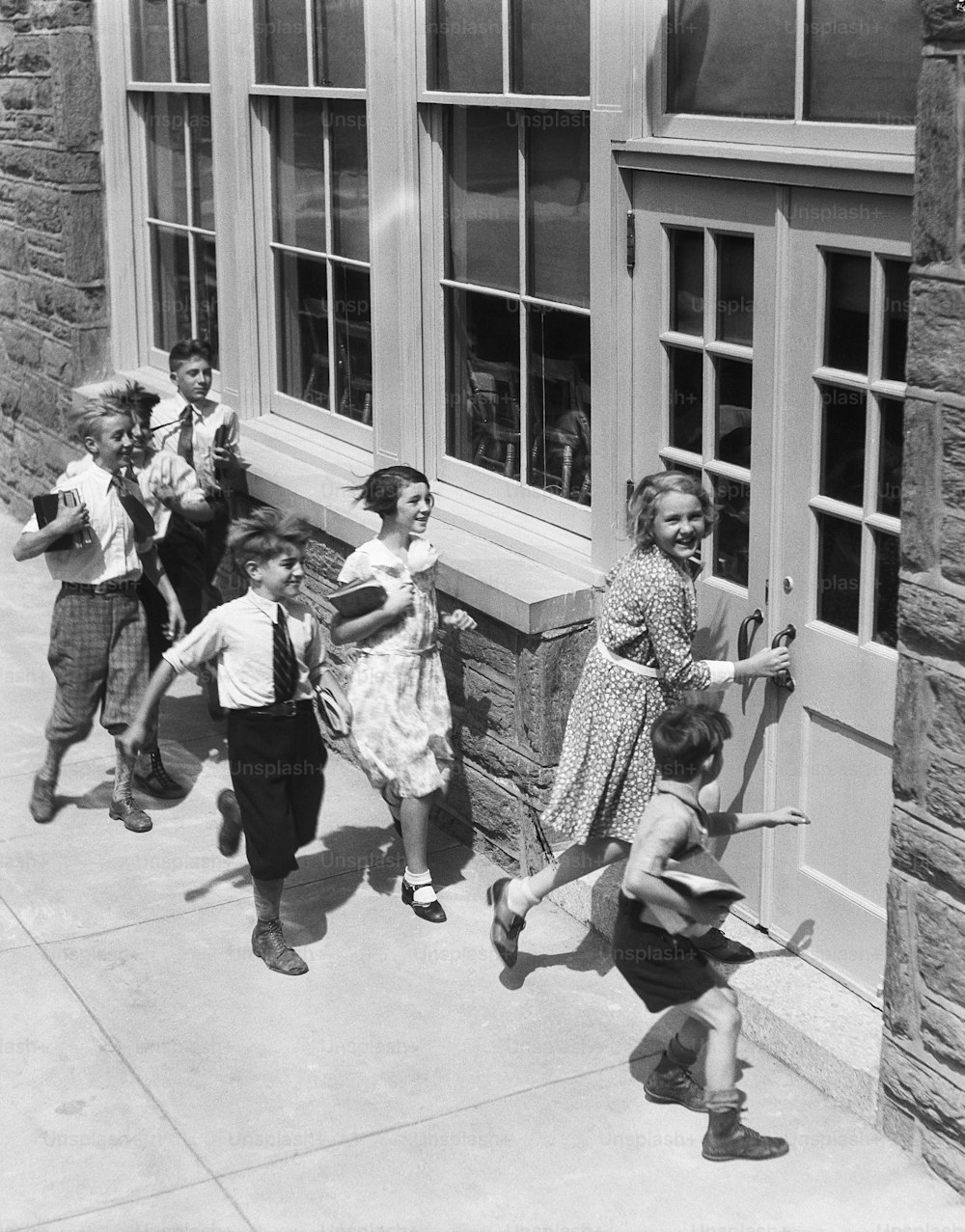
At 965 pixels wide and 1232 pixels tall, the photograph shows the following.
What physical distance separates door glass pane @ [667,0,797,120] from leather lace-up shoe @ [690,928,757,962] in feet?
8.54

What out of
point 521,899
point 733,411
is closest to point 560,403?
point 733,411

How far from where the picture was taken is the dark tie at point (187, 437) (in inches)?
316

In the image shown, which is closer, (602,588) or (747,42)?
(747,42)

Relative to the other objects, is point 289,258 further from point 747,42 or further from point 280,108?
point 747,42

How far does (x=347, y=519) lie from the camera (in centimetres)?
759

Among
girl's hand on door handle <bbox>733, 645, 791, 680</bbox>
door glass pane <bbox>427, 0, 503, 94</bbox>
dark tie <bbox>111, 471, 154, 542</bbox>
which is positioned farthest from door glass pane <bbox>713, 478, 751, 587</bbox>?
dark tie <bbox>111, 471, 154, 542</bbox>

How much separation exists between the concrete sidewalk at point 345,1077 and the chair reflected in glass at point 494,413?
62.5 inches

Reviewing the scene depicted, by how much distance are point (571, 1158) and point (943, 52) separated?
306 cm

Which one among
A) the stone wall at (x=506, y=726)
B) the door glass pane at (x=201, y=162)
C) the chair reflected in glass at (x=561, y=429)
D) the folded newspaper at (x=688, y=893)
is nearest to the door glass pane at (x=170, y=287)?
the door glass pane at (x=201, y=162)

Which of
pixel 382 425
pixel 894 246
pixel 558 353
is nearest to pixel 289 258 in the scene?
pixel 382 425

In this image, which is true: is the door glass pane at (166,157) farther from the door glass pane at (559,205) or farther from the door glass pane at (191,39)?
the door glass pane at (559,205)

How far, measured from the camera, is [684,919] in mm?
4828

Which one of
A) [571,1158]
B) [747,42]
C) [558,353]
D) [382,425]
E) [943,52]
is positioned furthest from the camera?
[382,425]

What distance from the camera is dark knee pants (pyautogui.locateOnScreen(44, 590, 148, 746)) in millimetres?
7164
